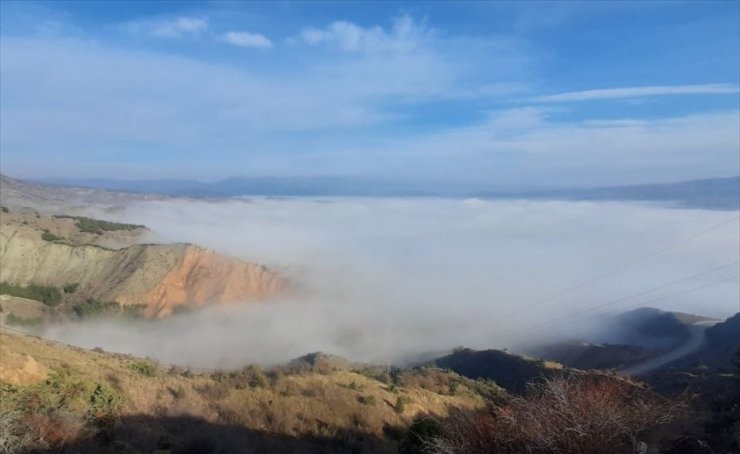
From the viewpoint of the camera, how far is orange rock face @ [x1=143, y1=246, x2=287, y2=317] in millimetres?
76625

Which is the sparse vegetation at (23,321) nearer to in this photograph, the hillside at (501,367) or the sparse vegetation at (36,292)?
the sparse vegetation at (36,292)

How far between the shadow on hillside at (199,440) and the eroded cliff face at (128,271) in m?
58.5

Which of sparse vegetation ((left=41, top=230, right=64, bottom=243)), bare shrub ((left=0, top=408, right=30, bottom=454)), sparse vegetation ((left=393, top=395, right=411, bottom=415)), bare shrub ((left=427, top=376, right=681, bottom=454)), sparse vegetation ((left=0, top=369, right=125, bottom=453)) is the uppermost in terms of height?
bare shrub ((left=427, top=376, right=681, bottom=454))

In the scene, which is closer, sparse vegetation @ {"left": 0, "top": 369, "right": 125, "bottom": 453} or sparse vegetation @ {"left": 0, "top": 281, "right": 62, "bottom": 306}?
sparse vegetation @ {"left": 0, "top": 369, "right": 125, "bottom": 453}

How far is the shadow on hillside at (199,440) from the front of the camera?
14266 mm

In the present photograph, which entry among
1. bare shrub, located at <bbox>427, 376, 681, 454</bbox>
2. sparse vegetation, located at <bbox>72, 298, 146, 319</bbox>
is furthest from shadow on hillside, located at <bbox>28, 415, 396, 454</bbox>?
sparse vegetation, located at <bbox>72, 298, 146, 319</bbox>

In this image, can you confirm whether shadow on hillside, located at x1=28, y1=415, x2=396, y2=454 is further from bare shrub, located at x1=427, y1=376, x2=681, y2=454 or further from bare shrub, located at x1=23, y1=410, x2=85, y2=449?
bare shrub, located at x1=427, y1=376, x2=681, y2=454

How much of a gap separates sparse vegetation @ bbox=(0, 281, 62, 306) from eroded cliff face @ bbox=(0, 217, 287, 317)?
3.76ft

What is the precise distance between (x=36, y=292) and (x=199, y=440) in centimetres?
6318

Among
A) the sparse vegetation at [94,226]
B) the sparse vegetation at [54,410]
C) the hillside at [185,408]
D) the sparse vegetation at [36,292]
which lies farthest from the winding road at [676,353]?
the sparse vegetation at [94,226]

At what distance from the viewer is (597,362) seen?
58.6 metres

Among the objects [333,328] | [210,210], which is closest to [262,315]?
[333,328]

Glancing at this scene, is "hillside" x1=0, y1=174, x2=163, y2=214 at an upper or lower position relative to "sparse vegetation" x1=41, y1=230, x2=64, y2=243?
upper

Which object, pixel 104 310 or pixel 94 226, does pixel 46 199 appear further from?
pixel 104 310
